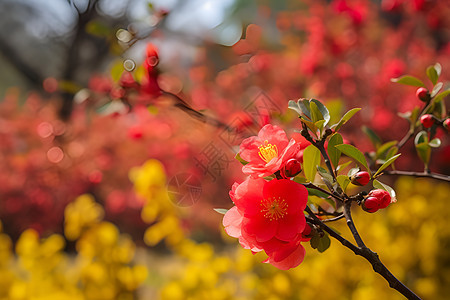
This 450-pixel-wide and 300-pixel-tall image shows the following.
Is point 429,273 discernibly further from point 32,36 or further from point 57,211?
point 32,36

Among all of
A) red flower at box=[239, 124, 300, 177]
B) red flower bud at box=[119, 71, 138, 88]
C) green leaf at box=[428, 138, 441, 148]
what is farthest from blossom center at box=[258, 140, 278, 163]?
red flower bud at box=[119, 71, 138, 88]

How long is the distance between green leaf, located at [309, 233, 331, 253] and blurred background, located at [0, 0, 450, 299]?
0.12 meters

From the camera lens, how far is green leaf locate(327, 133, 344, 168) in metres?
0.40

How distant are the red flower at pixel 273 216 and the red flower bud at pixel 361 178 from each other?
6cm

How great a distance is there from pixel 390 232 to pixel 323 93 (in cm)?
81

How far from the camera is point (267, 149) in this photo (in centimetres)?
39

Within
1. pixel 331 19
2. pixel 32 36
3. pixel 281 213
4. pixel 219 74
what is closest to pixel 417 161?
pixel 331 19

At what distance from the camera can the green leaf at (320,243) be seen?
1.26 ft

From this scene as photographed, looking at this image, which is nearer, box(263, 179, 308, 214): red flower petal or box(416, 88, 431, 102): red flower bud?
box(263, 179, 308, 214): red flower petal

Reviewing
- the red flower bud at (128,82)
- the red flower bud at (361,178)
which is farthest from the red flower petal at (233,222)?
the red flower bud at (128,82)

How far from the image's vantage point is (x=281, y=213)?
354 millimetres

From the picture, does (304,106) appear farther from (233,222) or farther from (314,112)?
(233,222)

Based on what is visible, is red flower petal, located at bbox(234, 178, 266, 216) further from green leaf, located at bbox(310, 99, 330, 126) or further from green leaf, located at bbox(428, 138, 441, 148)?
green leaf, located at bbox(428, 138, 441, 148)

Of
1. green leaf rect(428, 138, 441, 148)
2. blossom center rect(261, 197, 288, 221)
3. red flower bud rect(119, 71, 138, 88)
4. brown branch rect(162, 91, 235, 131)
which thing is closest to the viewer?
blossom center rect(261, 197, 288, 221)
